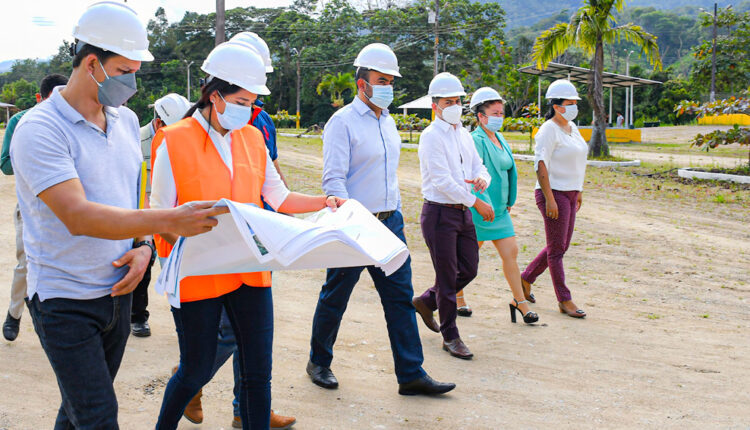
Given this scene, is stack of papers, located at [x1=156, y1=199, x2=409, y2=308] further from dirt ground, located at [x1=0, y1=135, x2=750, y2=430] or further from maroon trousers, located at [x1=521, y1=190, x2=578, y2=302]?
maroon trousers, located at [x1=521, y1=190, x2=578, y2=302]

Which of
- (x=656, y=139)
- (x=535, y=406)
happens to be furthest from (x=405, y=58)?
(x=535, y=406)

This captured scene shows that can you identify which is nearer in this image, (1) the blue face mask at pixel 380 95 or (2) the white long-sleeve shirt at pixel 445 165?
(1) the blue face mask at pixel 380 95

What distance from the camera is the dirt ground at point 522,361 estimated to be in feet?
13.5

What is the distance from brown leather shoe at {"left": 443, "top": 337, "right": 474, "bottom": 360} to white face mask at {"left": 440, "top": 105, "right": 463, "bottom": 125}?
1695mm

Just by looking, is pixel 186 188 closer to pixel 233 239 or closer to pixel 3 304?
pixel 233 239

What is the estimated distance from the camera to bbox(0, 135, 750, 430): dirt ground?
4.12 meters

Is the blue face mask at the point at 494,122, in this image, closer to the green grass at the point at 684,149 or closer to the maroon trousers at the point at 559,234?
the maroon trousers at the point at 559,234

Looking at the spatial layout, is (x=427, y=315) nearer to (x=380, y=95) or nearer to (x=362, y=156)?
(x=362, y=156)

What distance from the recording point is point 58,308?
242cm

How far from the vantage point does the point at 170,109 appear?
571cm

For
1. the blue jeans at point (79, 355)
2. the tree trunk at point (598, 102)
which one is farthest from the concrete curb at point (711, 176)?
the blue jeans at point (79, 355)

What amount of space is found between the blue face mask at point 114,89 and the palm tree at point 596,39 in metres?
20.1

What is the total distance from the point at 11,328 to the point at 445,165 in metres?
3.60

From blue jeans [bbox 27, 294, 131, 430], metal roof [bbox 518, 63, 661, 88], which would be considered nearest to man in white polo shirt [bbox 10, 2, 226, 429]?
blue jeans [bbox 27, 294, 131, 430]
